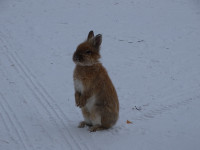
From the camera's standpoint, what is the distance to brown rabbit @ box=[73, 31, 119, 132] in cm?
476

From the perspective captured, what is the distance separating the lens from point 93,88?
4.89m

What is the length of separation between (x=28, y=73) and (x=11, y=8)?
638 cm

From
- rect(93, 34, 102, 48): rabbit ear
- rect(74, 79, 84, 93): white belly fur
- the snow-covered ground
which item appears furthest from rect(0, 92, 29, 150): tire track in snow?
rect(93, 34, 102, 48): rabbit ear

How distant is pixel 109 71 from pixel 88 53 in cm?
339

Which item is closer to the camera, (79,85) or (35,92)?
(79,85)

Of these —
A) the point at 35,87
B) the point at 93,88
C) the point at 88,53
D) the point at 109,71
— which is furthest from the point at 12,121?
the point at 109,71

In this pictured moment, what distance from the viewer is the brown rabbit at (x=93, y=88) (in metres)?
4.76

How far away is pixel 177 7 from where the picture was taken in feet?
46.6

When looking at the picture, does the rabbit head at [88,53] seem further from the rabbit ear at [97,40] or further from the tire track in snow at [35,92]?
the tire track in snow at [35,92]

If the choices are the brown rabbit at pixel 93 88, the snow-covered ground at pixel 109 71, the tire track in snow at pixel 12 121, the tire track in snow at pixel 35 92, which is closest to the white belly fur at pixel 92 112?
the brown rabbit at pixel 93 88

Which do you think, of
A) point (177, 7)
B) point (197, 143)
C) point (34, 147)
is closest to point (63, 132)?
point (34, 147)

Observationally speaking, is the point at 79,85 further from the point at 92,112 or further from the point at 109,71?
the point at 109,71

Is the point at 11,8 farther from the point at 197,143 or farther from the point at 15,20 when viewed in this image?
the point at 197,143

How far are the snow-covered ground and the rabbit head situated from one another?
1.33 meters
